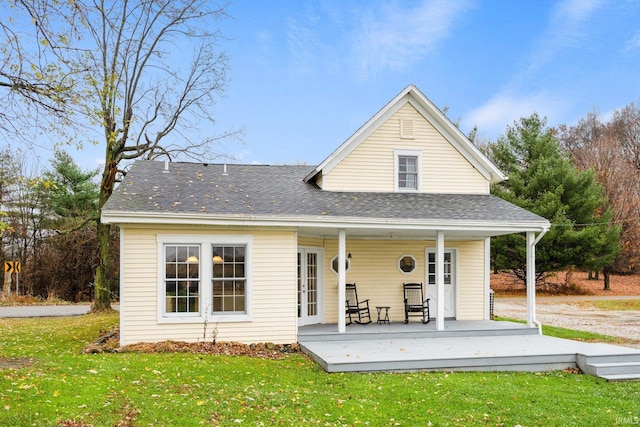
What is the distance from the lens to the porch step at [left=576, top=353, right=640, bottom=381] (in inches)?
369

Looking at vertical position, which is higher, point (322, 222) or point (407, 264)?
point (322, 222)

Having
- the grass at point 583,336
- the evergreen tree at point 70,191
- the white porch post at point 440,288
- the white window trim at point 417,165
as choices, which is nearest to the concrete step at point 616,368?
the white porch post at point 440,288

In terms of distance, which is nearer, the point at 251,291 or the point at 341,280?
the point at 251,291

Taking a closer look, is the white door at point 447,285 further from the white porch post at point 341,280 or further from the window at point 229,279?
the window at point 229,279

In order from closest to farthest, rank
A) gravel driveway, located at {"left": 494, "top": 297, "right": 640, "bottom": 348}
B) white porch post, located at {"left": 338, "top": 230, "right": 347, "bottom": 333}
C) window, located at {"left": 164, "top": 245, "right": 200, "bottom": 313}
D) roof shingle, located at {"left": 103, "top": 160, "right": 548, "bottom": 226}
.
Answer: window, located at {"left": 164, "top": 245, "right": 200, "bottom": 313} < roof shingle, located at {"left": 103, "top": 160, "right": 548, "bottom": 226} < white porch post, located at {"left": 338, "top": 230, "right": 347, "bottom": 333} < gravel driveway, located at {"left": 494, "top": 297, "right": 640, "bottom": 348}

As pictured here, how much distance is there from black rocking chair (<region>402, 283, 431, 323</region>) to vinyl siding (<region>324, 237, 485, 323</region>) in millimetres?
198

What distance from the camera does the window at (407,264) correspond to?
14469mm

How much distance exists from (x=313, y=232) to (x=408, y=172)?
339 cm

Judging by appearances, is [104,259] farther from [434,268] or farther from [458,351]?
[458,351]

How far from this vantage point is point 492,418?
6672mm

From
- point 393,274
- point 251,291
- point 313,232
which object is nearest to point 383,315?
point 393,274

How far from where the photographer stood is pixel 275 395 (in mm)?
7266

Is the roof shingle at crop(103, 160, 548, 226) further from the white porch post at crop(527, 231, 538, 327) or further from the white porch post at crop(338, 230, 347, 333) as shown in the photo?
the white porch post at crop(338, 230, 347, 333)

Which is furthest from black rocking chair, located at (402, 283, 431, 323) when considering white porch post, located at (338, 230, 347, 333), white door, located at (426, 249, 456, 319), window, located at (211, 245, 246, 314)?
window, located at (211, 245, 246, 314)
